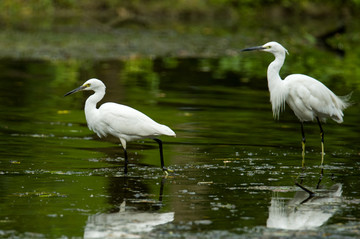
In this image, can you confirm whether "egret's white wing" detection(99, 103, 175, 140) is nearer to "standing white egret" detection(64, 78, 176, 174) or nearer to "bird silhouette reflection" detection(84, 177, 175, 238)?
"standing white egret" detection(64, 78, 176, 174)

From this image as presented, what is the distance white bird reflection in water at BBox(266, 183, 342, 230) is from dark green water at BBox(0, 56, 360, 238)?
0.01 m

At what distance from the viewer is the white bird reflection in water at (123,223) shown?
242 inches

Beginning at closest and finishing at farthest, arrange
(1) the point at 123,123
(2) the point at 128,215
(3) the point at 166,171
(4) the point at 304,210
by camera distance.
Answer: (2) the point at 128,215 → (4) the point at 304,210 → (3) the point at 166,171 → (1) the point at 123,123

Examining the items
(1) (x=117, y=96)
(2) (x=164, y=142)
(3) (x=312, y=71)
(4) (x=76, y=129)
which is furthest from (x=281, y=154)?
(3) (x=312, y=71)

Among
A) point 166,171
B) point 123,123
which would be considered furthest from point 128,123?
point 166,171

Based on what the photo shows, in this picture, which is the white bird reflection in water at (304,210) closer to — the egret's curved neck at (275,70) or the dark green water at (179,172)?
the dark green water at (179,172)

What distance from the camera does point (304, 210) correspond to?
709 centimetres

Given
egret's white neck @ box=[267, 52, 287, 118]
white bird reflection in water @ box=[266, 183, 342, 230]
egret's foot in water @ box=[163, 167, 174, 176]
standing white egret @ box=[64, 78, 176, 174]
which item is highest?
egret's white neck @ box=[267, 52, 287, 118]

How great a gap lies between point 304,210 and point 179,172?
7.70 feet

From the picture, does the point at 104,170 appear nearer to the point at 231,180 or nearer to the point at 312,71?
the point at 231,180

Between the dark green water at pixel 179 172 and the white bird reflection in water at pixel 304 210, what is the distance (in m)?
0.01

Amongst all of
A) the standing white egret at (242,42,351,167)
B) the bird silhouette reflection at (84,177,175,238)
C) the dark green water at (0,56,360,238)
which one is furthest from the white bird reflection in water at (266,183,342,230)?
the standing white egret at (242,42,351,167)

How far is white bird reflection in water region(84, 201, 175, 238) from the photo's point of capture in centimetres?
614

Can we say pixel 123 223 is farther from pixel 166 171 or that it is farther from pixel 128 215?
pixel 166 171
